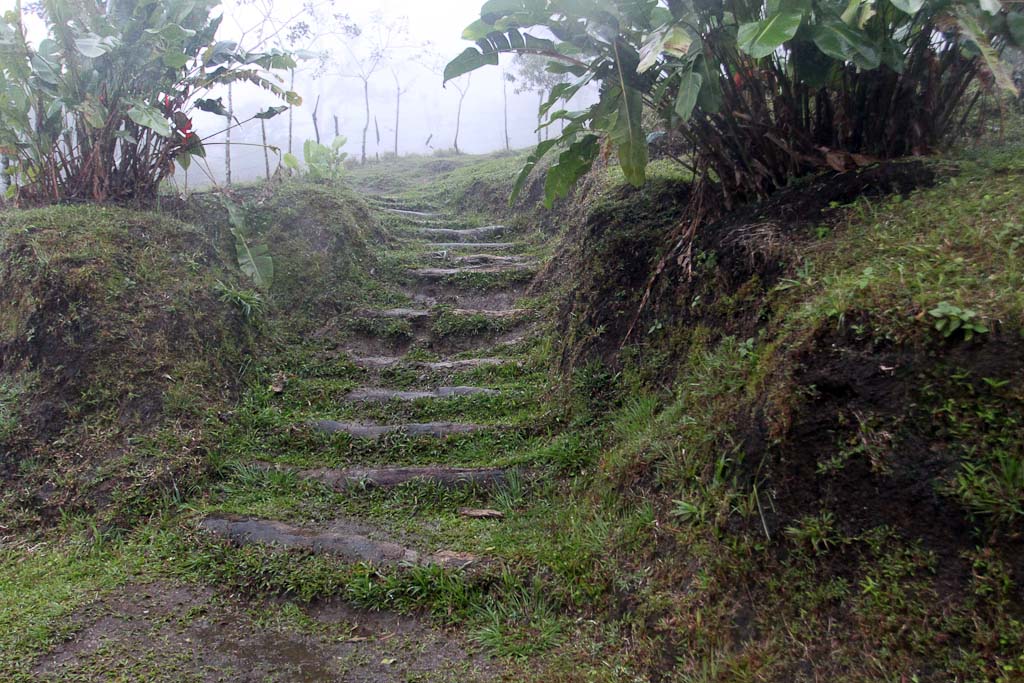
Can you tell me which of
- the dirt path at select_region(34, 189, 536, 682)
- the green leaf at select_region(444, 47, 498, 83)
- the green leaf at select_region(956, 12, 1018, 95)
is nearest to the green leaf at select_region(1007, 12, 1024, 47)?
the green leaf at select_region(956, 12, 1018, 95)

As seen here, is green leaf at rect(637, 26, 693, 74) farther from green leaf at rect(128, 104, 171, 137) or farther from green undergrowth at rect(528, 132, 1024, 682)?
green leaf at rect(128, 104, 171, 137)

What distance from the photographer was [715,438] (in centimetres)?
304

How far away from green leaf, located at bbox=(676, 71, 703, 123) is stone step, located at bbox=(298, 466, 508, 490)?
7.74 ft

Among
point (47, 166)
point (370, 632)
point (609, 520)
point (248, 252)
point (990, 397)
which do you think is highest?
point (47, 166)

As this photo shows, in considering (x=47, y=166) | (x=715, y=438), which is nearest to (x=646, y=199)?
(x=715, y=438)

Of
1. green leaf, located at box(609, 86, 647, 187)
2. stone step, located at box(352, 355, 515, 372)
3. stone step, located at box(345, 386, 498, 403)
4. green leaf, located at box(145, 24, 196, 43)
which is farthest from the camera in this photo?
green leaf, located at box(145, 24, 196, 43)

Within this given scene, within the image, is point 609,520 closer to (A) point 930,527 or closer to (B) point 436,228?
(A) point 930,527

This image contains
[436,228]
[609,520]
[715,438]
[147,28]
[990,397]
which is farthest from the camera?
[436,228]

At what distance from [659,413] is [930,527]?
1.63 m

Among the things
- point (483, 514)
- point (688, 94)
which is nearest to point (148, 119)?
point (483, 514)

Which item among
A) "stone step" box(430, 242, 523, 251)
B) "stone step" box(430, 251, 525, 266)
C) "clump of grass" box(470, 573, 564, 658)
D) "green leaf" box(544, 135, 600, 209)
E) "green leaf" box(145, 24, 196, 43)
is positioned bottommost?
"clump of grass" box(470, 573, 564, 658)

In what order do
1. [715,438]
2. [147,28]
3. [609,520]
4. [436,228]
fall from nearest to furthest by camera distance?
[715,438] → [609,520] → [147,28] → [436,228]

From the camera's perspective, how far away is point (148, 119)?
18.9 ft

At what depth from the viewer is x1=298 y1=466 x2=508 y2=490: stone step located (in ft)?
13.9
